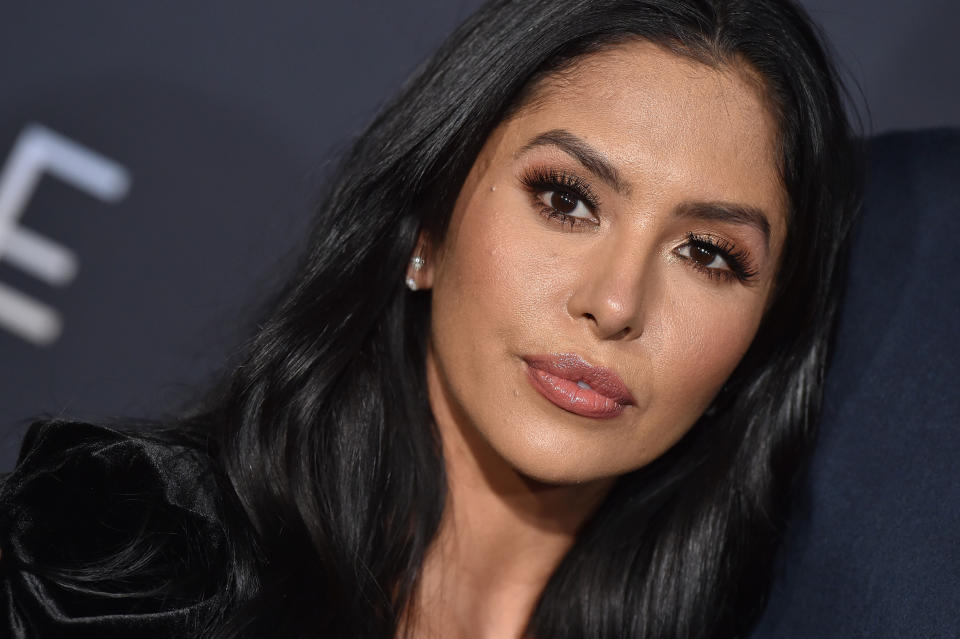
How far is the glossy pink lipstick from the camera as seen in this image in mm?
1465

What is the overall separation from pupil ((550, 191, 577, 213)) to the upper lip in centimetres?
19

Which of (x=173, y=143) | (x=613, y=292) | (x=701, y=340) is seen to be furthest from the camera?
(x=173, y=143)

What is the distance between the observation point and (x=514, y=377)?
1487 millimetres

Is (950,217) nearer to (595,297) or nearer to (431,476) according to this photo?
(595,297)

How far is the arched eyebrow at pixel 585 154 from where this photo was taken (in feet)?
4.81

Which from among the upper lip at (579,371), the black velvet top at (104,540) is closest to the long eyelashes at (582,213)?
the upper lip at (579,371)

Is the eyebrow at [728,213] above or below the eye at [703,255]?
above

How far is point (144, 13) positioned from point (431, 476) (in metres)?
1.13

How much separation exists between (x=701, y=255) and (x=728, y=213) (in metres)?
0.07

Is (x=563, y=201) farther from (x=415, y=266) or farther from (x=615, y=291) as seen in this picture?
(x=415, y=266)

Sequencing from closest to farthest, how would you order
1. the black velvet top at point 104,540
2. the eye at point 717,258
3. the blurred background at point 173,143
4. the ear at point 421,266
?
the black velvet top at point 104,540 → the eye at point 717,258 → the ear at point 421,266 → the blurred background at point 173,143

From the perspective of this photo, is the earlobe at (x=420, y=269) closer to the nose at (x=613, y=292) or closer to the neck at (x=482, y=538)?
the neck at (x=482, y=538)

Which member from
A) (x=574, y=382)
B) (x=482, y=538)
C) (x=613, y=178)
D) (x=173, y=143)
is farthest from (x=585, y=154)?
(x=173, y=143)

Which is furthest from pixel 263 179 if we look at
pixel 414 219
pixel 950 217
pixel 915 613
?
pixel 915 613
